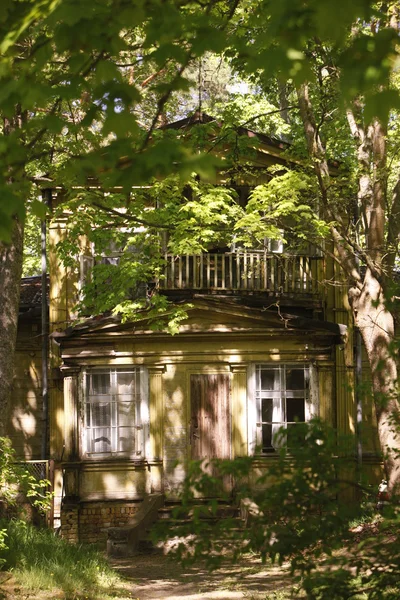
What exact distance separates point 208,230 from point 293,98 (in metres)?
16.8

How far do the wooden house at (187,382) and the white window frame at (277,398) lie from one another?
2 centimetres

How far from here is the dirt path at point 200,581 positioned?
41.0 feet

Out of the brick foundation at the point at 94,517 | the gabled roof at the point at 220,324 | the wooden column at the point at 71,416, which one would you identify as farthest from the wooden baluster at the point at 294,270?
the brick foundation at the point at 94,517

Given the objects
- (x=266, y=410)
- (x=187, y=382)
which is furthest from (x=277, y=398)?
(x=187, y=382)

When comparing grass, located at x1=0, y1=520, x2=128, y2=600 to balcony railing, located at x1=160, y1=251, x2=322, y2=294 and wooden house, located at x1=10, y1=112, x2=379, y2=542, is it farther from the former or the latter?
balcony railing, located at x1=160, y1=251, x2=322, y2=294

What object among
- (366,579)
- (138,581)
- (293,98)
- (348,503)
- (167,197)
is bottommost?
(138,581)

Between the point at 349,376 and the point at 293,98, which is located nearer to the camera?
the point at 349,376

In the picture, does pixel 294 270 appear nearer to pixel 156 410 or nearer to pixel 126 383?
pixel 156 410

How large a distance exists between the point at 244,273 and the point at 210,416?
2980 mm

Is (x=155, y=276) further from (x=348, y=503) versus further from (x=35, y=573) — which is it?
(x=348, y=503)

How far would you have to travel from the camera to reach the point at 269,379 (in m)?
18.7

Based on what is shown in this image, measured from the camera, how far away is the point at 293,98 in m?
30.8

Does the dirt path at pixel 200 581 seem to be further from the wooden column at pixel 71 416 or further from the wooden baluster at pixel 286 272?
the wooden baluster at pixel 286 272

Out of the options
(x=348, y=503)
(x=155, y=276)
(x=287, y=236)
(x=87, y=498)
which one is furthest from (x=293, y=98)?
(x=348, y=503)
